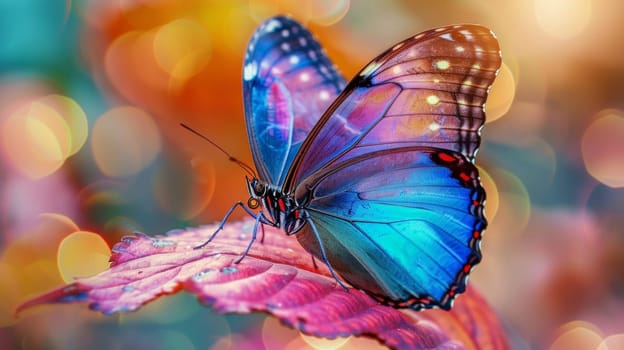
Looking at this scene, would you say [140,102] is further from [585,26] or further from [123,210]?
[585,26]

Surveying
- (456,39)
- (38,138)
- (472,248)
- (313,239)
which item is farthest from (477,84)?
(38,138)

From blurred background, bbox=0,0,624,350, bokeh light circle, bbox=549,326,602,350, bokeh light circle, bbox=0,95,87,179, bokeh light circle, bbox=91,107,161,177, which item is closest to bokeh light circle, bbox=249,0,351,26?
blurred background, bbox=0,0,624,350

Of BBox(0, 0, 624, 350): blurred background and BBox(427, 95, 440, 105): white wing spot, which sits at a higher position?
BBox(427, 95, 440, 105): white wing spot

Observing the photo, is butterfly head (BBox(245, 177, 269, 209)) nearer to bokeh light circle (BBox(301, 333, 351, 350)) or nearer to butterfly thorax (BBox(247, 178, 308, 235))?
butterfly thorax (BBox(247, 178, 308, 235))

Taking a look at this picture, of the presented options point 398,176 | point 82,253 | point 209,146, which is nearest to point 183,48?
point 209,146

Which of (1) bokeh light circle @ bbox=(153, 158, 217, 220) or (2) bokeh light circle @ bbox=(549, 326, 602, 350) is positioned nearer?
(2) bokeh light circle @ bbox=(549, 326, 602, 350)

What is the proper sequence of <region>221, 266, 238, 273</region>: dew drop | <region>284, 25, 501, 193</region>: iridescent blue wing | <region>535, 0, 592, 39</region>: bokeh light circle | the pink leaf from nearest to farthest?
the pink leaf < <region>221, 266, 238, 273</region>: dew drop < <region>284, 25, 501, 193</region>: iridescent blue wing < <region>535, 0, 592, 39</region>: bokeh light circle

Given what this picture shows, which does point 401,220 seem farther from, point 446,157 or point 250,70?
point 250,70
